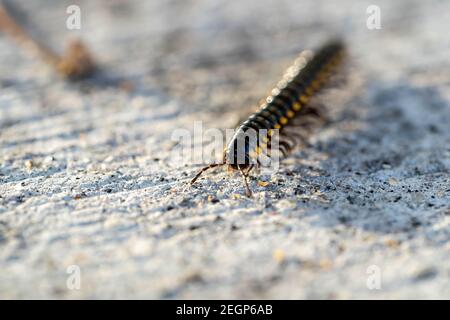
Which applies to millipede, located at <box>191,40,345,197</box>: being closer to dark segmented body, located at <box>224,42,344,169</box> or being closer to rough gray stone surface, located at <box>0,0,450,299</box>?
dark segmented body, located at <box>224,42,344,169</box>

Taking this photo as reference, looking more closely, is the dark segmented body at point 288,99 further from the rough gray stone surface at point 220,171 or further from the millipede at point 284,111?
the rough gray stone surface at point 220,171

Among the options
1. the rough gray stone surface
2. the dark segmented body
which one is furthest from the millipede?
the rough gray stone surface

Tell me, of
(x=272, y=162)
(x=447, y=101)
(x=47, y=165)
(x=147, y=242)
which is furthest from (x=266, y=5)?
(x=147, y=242)

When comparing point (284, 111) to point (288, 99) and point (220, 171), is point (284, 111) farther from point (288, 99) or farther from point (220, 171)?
point (220, 171)

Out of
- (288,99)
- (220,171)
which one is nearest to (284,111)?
(288,99)

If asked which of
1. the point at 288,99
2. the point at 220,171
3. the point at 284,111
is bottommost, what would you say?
the point at 220,171

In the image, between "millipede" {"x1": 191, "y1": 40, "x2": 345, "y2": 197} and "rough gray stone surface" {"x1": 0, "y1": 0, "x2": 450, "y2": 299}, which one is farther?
"millipede" {"x1": 191, "y1": 40, "x2": 345, "y2": 197}

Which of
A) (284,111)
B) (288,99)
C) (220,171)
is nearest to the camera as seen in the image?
(220,171)
